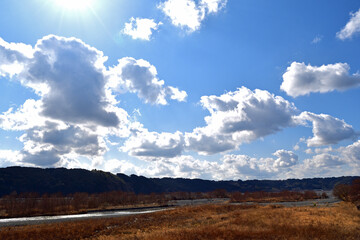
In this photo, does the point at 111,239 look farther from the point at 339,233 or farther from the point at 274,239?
the point at 339,233

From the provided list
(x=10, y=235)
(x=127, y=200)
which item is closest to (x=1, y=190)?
(x=127, y=200)

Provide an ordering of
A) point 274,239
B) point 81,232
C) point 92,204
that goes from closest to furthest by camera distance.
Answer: point 274,239 < point 81,232 < point 92,204

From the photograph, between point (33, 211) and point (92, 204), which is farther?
point (92, 204)

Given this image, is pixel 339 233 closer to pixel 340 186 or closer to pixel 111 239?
pixel 111 239

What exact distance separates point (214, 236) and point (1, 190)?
205636 mm

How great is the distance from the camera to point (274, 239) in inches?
797

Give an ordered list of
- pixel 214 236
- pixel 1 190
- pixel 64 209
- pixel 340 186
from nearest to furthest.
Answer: pixel 214 236, pixel 64 209, pixel 340 186, pixel 1 190

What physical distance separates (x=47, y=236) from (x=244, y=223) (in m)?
23.3

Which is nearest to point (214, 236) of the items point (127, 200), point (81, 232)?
point (81, 232)

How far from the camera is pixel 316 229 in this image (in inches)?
946

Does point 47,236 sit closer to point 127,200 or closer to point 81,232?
point 81,232

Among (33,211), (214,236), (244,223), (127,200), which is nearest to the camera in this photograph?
(214,236)

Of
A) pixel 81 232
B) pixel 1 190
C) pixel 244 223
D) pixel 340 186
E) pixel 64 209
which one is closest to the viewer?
pixel 244 223

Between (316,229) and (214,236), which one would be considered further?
(316,229)
